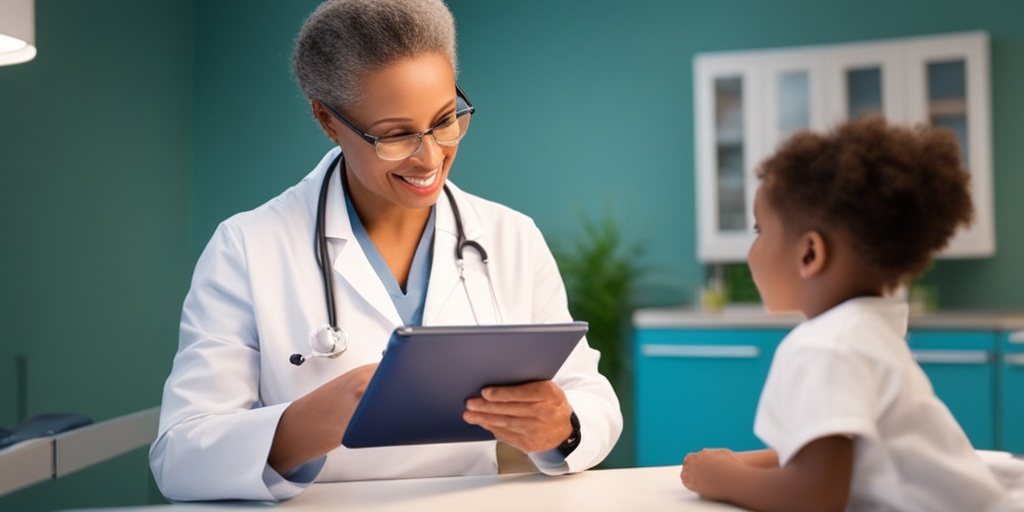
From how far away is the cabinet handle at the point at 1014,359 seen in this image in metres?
3.87

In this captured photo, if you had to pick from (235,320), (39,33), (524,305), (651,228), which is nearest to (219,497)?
(235,320)

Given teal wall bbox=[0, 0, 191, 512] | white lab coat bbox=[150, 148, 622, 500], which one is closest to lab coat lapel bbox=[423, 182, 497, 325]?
white lab coat bbox=[150, 148, 622, 500]

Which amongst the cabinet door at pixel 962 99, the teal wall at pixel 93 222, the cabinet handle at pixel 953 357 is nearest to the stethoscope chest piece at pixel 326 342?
the teal wall at pixel 93 222

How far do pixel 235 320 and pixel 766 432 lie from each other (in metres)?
0.93

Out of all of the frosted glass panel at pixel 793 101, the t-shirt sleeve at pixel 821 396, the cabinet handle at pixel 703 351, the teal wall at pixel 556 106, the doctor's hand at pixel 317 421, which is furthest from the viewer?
the teal wall at pixel 556 106

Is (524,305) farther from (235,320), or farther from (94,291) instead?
(94,291)

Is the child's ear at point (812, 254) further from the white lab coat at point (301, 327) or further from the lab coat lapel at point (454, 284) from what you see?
the lab coat lapel at point (454, 284)

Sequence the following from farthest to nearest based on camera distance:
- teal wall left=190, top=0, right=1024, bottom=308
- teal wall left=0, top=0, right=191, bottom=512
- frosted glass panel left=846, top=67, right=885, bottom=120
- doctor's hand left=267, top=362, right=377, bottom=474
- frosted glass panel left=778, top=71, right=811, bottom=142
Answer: teal wall left=190, top=0, right=1024, bottom=308, frosted glass panel left=778, top=71, right=811, bottom=142, frosted glass panel left=846, top=67, right=885, bottom=120, teal wall left=0, top=0, right=191, bottom=512, doctor's hand left=267, top=362, right=377, bottom=474

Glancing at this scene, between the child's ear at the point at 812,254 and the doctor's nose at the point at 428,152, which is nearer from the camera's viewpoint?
the child's ear at the point at 812,254

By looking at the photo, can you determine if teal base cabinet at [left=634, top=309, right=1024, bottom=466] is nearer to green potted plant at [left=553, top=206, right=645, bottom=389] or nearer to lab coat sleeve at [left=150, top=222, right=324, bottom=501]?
green potted plant at [left=553, top=206, right=645, bottom=389]

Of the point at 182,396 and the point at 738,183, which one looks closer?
the point at 182,396

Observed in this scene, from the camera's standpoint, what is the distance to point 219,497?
4.62ft

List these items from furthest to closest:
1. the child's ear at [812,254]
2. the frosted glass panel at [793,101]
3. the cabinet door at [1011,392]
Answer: the frosted glass panel at [793,101] → the cabinet door at [1011,392] → the child's ear at [812,254]

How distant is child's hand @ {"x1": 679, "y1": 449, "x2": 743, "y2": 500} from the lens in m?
1.22
